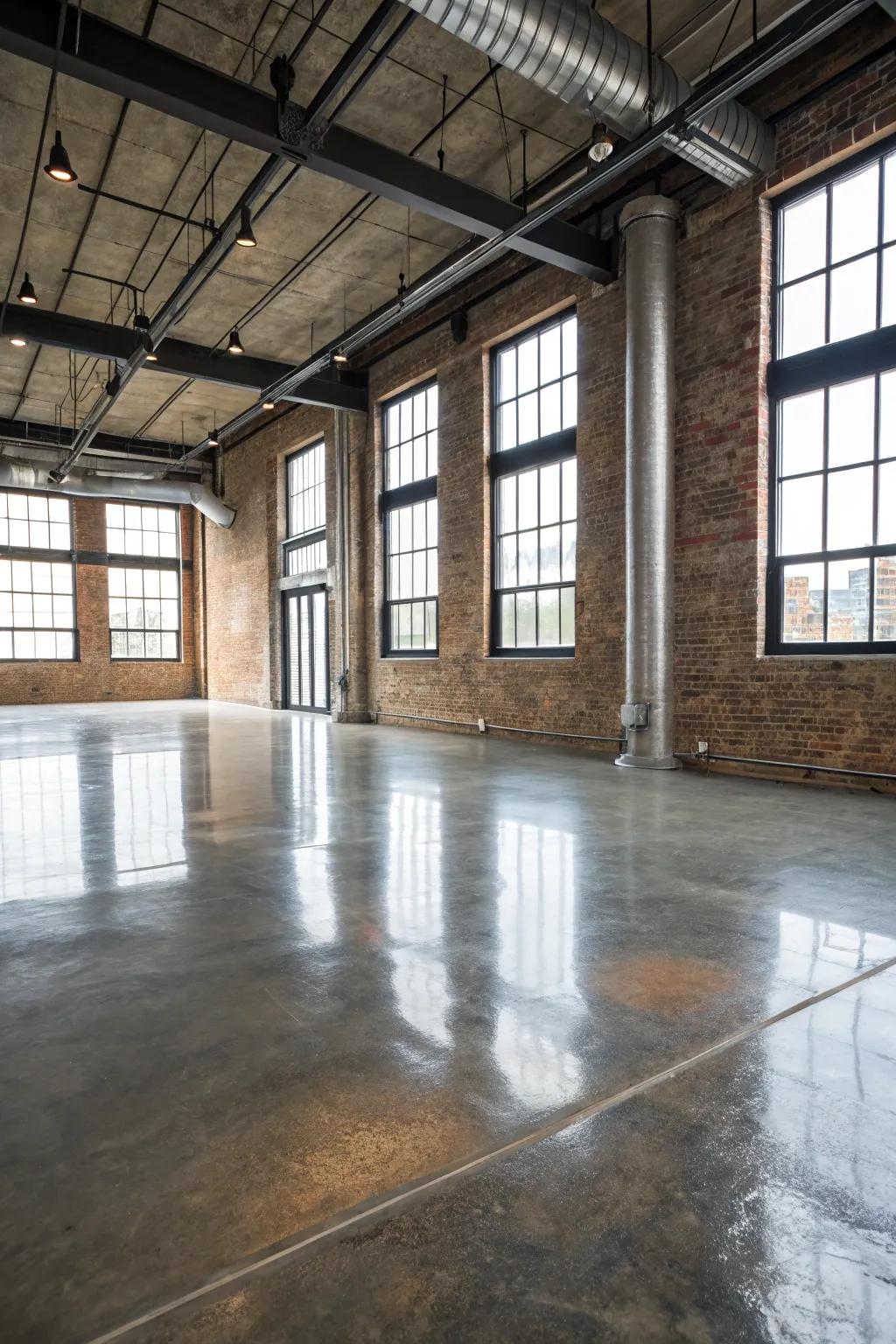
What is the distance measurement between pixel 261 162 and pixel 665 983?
8342 mm

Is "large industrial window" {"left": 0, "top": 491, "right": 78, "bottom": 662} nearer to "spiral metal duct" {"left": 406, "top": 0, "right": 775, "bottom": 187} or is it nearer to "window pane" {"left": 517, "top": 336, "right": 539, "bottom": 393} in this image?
"window pane" {"left": 517, "top": 336, "right": 539, "bottom": 393}

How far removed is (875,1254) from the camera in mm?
1350

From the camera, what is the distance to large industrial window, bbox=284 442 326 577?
45.9 feet

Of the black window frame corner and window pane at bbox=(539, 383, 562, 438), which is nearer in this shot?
window pane at bbox=(539, 383, 562, 438)

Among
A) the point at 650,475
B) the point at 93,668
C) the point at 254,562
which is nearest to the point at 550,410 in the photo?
the point at 650,475

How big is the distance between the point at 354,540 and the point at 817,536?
7493mm

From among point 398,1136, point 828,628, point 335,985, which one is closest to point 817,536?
point 828,628

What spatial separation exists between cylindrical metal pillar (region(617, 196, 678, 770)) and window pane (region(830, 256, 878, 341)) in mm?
1405

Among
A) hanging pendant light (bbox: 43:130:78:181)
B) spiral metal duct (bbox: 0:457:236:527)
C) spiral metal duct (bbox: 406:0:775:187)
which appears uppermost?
spiral metal duct (bbox: 406:0:775:187)

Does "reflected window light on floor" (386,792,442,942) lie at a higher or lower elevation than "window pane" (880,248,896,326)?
lower

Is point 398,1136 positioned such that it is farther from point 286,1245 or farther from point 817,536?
point 817,536

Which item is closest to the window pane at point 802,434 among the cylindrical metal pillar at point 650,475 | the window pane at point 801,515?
the window pane at point 801,515

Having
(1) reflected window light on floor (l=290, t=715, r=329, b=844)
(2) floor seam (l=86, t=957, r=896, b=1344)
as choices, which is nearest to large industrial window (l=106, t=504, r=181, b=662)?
(1) reflected window light on floor (l=290, t=715, r=329, b=844)

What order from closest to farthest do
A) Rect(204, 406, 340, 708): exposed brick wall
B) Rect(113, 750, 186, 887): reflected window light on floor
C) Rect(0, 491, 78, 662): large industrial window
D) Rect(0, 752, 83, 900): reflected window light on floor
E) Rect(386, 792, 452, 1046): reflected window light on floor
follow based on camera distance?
1. Rect(386, 792, 452, 1046): reflected window light on floor
2. Rect(0, 752, 83, 900): reflected window light on floor
3. Rect(113, 750, 186, 887): reflected window light on floor
4. Rect(204, 406, 340, 708): exposed brick wall
5. Rect(0, 491, 78, 662): large industrial window
